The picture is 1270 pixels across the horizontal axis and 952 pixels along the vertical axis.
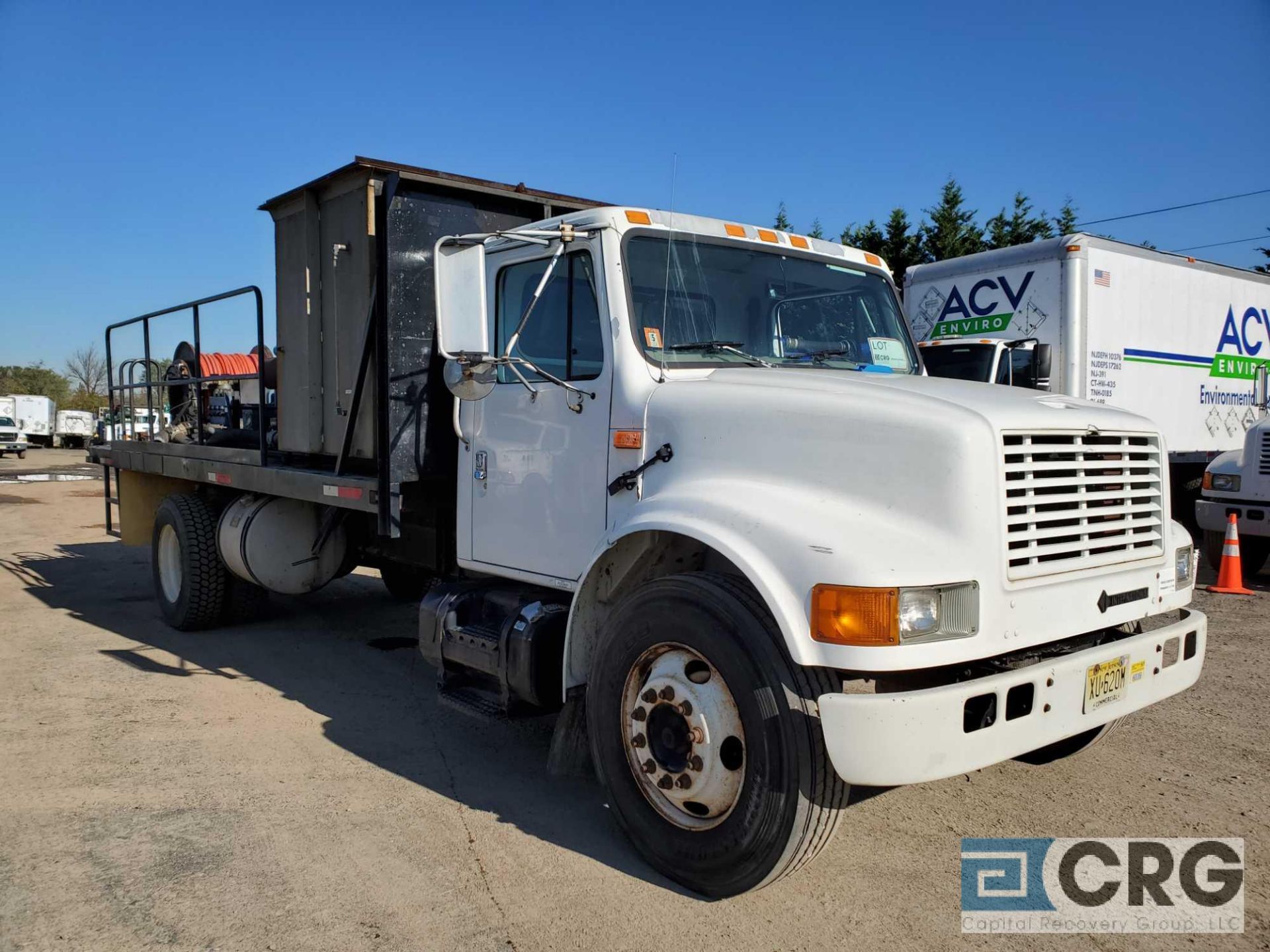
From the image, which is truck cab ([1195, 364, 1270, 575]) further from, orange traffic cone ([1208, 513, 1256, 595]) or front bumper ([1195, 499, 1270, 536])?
orange traffic cone ([1208, 513, 1256, 595])

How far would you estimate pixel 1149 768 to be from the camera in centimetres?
437

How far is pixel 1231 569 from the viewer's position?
28.5ft

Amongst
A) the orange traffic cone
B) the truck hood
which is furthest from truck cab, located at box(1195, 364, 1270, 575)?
the truck hood

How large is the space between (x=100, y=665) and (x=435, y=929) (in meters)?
4.40

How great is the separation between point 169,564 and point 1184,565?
23.1 feet

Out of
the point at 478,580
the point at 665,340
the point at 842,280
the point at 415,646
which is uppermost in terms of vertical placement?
the point at 842,280

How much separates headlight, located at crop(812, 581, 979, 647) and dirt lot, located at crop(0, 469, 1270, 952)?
3.24 feet

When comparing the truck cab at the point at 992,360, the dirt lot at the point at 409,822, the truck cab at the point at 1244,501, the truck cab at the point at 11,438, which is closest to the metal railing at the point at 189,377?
the dirt lot at the point at 409,822

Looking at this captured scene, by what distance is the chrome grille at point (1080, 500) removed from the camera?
3.02 m

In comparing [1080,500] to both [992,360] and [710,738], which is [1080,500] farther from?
[992,360]

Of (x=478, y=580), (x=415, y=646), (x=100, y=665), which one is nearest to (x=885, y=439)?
(x=478, y=580)

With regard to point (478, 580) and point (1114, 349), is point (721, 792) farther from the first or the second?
point (1114, 349)

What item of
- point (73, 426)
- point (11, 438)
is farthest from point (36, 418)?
point (11, 438)

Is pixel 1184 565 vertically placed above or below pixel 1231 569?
above
